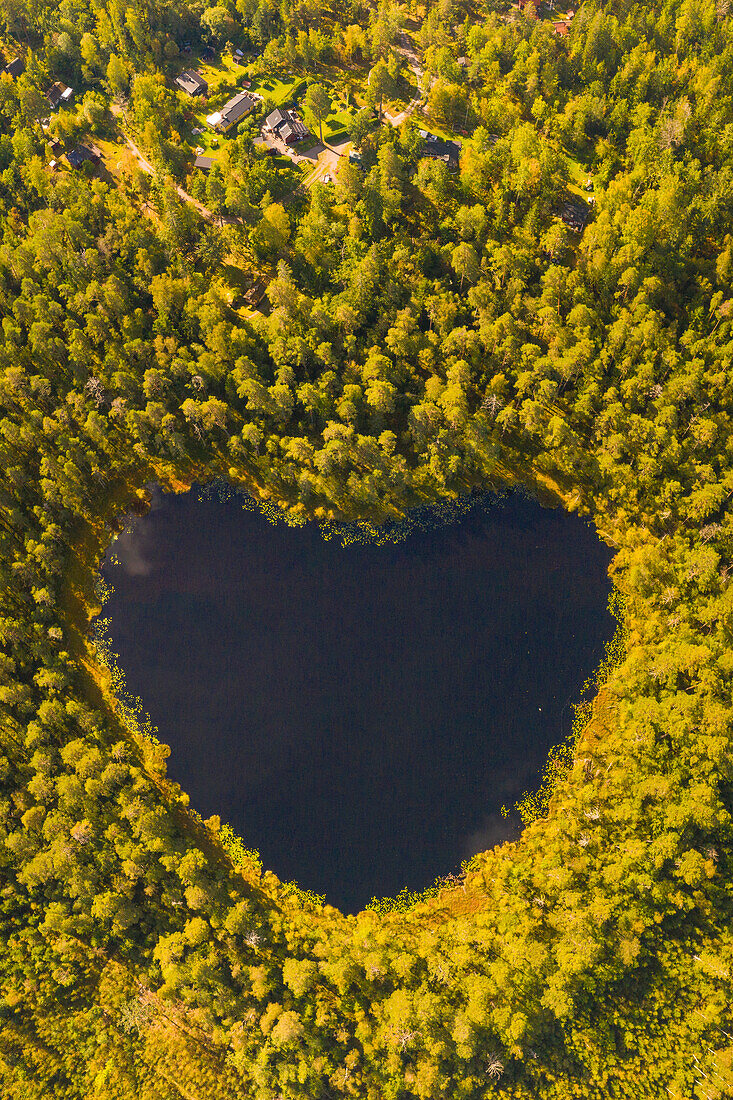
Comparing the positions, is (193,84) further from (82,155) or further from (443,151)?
(443,151)

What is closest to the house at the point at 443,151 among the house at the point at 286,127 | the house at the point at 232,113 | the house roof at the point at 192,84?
the house at the point at 286,127

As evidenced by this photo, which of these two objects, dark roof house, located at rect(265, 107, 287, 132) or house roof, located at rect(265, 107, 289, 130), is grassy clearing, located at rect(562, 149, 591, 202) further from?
dark roof house, located at rect(265, 107, 287, 132)

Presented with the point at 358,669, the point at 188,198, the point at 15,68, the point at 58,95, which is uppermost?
the point at 15,68

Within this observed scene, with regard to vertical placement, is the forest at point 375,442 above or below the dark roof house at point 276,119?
below

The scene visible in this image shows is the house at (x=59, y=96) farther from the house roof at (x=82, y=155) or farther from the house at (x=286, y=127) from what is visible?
the house at (x=286, y=127)

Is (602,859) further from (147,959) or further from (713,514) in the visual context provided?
(147,959)

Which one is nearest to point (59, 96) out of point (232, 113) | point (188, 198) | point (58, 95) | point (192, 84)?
point (58, 95)
